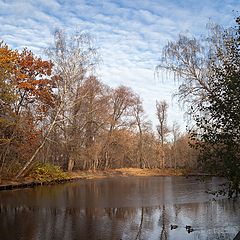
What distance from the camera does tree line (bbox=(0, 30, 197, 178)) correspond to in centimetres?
2542

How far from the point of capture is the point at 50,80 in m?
30.4

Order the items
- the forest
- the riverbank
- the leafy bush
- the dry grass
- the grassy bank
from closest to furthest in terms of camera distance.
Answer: the forest → the riverbank → the grassy bank → the leafy bush → the dry grass

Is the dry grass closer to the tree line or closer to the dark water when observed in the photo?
the tree line

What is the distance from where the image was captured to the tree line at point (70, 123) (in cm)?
2542

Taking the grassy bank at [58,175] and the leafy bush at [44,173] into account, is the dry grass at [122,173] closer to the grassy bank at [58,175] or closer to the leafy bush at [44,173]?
the grassy bank at [58,175]

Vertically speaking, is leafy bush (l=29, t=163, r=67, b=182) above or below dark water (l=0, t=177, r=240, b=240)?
above

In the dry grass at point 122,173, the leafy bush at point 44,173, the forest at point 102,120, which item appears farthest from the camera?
the dry grass at point 122,173

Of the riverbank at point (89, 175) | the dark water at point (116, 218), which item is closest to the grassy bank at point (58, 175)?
the riverbank at point (89, 175)

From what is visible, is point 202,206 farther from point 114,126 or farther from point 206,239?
point 114,126

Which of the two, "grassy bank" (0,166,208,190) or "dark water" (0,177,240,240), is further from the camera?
"grassy bank" (0,166,208,190)

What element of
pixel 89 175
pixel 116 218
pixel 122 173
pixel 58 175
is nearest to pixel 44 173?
pixel 58 175

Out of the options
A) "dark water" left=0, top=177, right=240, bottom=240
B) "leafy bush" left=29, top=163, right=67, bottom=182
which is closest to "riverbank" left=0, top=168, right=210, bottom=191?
"leafy bush" left=29, top=163, right=67, bottom=182

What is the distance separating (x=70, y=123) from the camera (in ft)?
108

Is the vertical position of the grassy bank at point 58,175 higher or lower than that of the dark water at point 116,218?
higher
